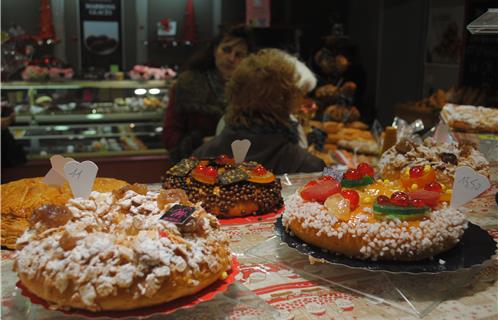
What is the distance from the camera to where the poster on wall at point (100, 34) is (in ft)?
18.3

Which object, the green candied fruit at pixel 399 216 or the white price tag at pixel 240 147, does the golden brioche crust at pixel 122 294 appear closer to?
the green candied fruit at pixel 399 216

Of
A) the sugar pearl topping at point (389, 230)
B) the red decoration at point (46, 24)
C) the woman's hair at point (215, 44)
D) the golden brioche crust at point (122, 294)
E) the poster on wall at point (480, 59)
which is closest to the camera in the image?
the golden brioche crust at point (122, 294)

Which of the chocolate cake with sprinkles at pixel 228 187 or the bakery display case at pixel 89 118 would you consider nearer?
the chocolate cake with sprinkles at pixel 228 187

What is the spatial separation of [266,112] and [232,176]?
1.13 m

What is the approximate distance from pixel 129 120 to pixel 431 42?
3224 mm

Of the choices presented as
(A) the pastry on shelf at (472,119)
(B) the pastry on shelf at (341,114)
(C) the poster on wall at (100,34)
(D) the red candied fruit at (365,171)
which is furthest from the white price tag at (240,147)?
(C) the poster on wall at (100,34)

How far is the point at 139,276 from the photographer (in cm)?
115

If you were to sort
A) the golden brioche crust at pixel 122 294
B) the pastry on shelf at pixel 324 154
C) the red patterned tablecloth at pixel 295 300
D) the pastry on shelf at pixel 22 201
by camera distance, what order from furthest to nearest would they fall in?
the pastry on shelf at pixel 324 154, the pastry on shelf at pixel 22 201, the red patterned tablecloth at pixel 295 300, the golden brioche crust at pixel 122 294

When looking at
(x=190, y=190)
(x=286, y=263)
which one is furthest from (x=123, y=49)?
(x=286, y=263)

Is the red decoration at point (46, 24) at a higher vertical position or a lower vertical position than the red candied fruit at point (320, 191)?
higher

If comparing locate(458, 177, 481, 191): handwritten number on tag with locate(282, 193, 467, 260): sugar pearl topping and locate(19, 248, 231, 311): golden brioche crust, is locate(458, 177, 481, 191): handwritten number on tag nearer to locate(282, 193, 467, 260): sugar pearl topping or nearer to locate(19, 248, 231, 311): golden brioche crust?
locate(282, 193, 467, 260): sugar pearl topping

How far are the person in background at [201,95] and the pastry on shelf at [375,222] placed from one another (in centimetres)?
262

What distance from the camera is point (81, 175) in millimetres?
1576

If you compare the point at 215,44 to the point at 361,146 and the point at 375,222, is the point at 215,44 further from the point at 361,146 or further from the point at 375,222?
the point at 375,222
